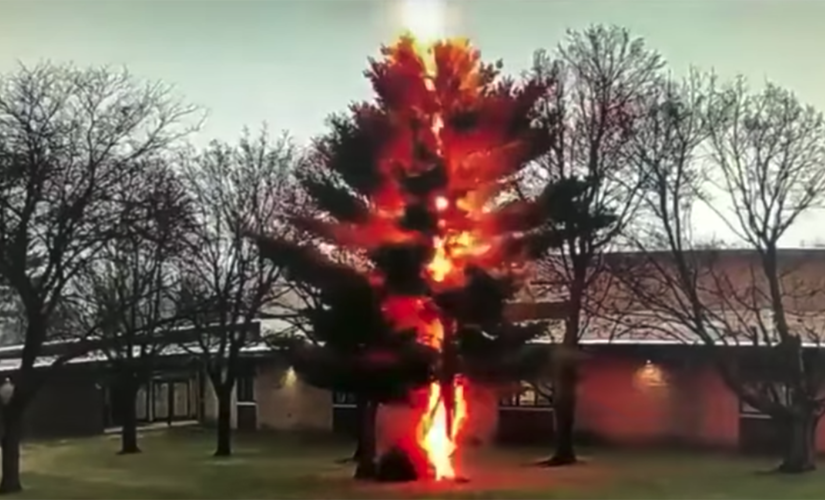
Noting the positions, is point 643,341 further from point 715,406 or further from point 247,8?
point 247,8

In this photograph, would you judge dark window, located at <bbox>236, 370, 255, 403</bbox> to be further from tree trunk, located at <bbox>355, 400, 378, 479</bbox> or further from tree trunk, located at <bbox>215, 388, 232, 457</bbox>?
tree trunk, located at <bbox>355, 400, 378, 479</bbox>

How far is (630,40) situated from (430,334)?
1155mm

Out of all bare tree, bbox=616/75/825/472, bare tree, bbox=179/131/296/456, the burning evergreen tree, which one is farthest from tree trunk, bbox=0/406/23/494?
bare tree, bbox=616/75/825/472

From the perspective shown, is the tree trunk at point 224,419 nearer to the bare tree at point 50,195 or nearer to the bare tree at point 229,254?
the bare tree at point 229,254

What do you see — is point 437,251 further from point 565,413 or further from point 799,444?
point 799,444

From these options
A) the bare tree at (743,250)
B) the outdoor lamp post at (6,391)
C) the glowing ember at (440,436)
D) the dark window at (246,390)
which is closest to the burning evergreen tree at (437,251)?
the glowing ember at (440,436)

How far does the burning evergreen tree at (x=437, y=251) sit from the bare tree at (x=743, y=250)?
0.38 m

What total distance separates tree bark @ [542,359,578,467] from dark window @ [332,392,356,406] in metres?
0.63

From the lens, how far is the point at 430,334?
3.59 meters

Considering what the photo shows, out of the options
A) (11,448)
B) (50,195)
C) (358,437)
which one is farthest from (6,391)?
(358,437)

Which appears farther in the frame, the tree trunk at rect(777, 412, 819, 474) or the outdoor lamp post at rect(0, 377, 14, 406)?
the outdoor lamp post at rect(0, 377, 14, 406)

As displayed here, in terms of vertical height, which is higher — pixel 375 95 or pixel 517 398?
pixel 375 95

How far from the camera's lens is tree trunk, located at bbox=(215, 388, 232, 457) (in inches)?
145

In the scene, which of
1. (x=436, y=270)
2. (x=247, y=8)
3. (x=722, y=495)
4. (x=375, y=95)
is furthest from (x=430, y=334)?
(x=247, y=8)
